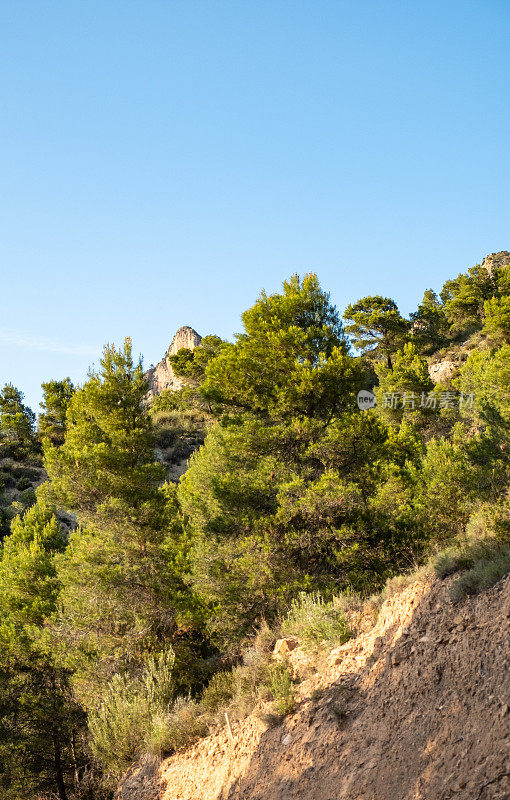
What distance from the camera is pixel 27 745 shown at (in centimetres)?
1691

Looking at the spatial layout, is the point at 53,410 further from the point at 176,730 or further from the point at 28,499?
the point at 176,730

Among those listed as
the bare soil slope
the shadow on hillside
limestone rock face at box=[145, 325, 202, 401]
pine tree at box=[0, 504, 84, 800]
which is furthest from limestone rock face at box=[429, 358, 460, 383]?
limestone rock face at box=[145, 325, 202, 401]

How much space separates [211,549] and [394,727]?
756cm

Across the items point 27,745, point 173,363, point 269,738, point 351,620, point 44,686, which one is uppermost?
point 173,363

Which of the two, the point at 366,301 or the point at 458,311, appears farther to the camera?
the point at 458,311

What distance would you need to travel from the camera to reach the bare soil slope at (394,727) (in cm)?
430

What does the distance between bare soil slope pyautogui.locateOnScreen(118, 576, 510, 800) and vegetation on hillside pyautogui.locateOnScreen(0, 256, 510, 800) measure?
747 mm

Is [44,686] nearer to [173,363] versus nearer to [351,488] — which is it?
[351,488]

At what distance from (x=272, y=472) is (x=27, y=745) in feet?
44.7

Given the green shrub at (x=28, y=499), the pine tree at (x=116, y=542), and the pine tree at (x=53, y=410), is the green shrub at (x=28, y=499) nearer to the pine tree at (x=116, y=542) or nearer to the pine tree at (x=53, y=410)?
the pine tree at (x=53, y=410)

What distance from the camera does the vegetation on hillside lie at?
32.9 ft

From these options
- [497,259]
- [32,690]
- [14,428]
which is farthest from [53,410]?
[497,259]

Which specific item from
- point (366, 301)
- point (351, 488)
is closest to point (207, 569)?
point (351, 488)

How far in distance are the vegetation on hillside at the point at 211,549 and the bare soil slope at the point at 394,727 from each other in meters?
0.75
